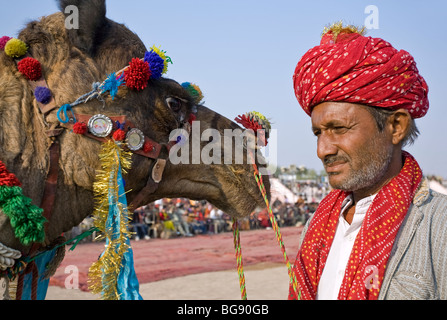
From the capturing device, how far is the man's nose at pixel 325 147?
7.45ft

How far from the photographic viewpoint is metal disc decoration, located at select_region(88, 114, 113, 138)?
2.96 meters

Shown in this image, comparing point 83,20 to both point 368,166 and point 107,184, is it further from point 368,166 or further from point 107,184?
point 368,166

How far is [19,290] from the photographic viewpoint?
3.16 meters

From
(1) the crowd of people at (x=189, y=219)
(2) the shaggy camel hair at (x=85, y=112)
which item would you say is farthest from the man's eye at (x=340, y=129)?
(1) the crowd of people at (x=189, y=219)

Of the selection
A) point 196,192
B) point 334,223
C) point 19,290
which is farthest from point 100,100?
point 334,223

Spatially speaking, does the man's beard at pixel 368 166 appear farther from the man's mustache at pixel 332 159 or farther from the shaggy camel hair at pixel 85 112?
the shaggy camel hair at pixel 85 112

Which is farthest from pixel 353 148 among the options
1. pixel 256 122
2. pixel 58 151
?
pixel 58 151

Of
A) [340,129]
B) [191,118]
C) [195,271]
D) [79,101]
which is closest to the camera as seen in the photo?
[340,129]

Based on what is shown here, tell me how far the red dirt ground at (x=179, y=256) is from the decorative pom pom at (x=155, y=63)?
8096mm

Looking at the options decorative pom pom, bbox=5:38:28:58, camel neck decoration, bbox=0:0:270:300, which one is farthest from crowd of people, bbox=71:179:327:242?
decorative pom pom, bbox=5:38:28:58

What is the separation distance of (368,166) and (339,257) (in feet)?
1.60

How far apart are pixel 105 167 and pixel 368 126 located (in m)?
1.60

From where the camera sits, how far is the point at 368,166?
7.27 feet

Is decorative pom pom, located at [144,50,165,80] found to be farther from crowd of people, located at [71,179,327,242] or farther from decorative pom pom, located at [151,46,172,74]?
crowd of people, located at [71,179,327,242]
